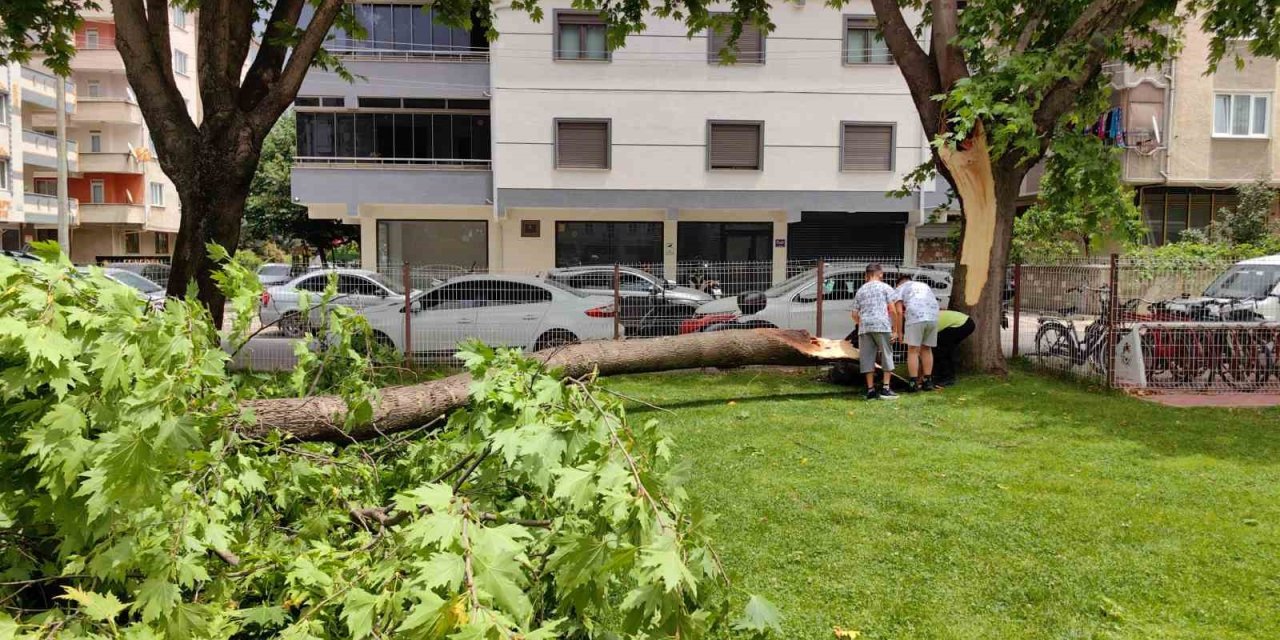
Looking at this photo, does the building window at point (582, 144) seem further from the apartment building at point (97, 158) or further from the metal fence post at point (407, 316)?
the apartment building at point (97, 158)

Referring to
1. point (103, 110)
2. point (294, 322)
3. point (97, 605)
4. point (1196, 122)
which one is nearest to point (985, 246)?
point (294, 322)

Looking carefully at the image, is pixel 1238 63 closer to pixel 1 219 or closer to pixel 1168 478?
pixel 1168 478

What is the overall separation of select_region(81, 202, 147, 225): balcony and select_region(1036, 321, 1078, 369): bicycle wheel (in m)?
46.8

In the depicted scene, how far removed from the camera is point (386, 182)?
23469mm

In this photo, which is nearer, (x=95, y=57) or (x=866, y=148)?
(x=866, y=148)

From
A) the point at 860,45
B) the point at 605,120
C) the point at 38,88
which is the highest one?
the point at 38,88

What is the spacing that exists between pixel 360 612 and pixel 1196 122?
30.1 metres

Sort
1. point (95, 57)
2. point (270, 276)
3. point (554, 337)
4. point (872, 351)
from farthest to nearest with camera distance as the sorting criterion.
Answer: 1. point (95, 57)
2. point (270, 276)
3. point (554, 337)
4. point (872, 351)

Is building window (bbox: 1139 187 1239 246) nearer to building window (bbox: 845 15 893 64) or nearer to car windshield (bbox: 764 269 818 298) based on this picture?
building window (bbox: 845 15 893 64)

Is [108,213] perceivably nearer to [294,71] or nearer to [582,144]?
[582,144]

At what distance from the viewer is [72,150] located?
151 ft

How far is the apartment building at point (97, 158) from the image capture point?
42.1m

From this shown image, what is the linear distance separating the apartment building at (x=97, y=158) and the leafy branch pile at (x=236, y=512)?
44.5 meters

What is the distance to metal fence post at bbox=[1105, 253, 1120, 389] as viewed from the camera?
36.7ft
